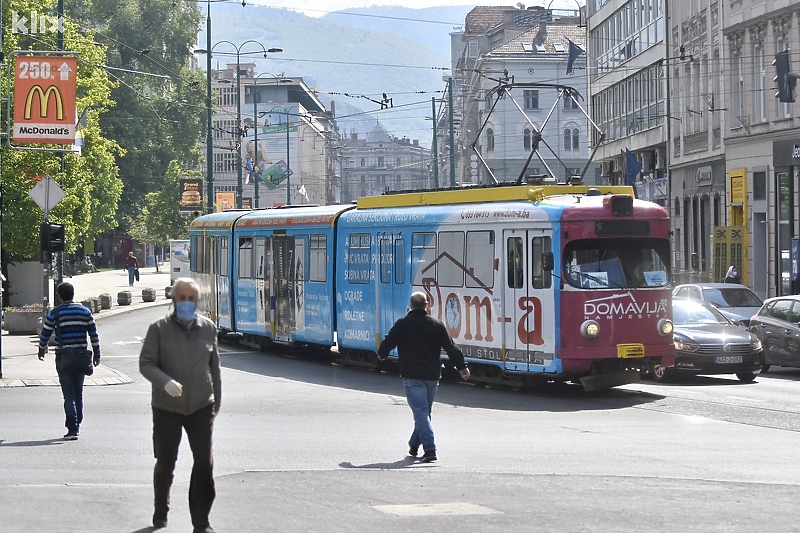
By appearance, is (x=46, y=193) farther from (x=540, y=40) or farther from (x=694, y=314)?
(x=540, y=40)

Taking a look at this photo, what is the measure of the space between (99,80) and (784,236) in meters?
21.5

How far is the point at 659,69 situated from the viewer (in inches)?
2131

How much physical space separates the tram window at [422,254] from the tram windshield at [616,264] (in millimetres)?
3462

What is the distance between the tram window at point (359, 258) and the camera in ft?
83.7

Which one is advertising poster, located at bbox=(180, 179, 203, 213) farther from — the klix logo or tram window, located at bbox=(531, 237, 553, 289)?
tram window, located at bbox=(531, 237, 553, 289)

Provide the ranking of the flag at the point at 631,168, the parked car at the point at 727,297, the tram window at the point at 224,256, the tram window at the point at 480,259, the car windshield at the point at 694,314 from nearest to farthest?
the tram window at the point at 480,259 < the car windshield at the point at 694,314 < the parked car at the point at 727,297 < the tram window at the point at 224,256 < the flag at the point at 631,168

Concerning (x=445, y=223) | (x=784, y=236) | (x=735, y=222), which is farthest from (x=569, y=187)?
(x=735, y=222)

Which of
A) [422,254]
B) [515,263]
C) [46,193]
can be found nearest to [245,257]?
[46,193]

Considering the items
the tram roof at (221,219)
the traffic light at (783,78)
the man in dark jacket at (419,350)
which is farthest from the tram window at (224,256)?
the man in dark jacket at (419,350)

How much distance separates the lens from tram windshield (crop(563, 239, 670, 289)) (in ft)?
67.0

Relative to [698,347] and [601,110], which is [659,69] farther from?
[698,347]

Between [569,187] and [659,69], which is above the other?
[659,69]

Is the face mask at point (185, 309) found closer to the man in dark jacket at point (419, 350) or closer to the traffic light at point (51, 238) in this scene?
the man in dark jacket at point (419, 350)

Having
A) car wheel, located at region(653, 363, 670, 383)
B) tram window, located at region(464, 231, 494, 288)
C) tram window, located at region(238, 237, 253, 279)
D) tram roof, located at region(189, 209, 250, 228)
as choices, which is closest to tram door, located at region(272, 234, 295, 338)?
tram window, located at region(238, 237, 253, 279)
